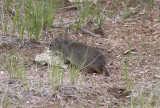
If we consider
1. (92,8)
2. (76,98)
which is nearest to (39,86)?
(76,98)

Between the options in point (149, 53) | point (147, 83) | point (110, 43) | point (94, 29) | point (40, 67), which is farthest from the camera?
point (94, 29)

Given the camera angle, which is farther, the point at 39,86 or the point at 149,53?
the point at 149,53

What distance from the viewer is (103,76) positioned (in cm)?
413

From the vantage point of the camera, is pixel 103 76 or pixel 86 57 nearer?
pixel 103 76

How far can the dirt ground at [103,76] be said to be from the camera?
3367 millimetres

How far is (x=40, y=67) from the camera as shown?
436 centimetres

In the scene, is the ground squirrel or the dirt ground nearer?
the dirt ground

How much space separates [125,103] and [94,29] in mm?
2462

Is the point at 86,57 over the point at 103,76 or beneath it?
over

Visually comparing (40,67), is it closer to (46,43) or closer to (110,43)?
(46,43)

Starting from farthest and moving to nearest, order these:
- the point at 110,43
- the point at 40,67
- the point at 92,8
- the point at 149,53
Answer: the point at 92,8 → the point at 110,43 → the point at 149,53 → the point at 40,67

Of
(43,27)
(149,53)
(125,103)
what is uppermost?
(43,27)

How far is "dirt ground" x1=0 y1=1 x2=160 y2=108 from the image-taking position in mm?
3367

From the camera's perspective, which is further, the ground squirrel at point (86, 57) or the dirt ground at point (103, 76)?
the ground squirrel at point (86, 57)
